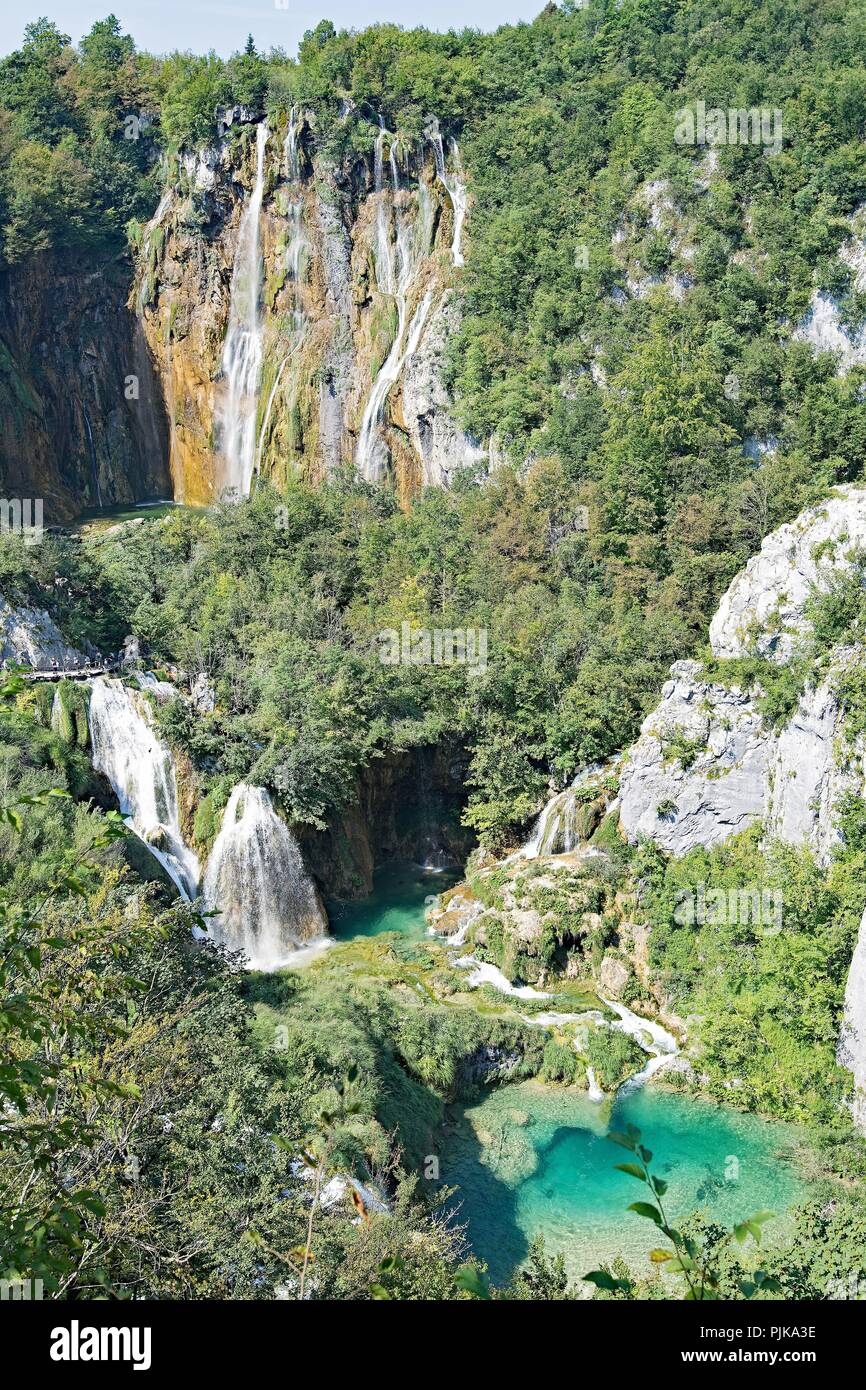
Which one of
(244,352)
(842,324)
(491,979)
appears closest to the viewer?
(491,979)

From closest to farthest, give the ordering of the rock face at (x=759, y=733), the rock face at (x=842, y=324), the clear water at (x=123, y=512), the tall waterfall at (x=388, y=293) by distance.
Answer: the rock face at (x=759, y=733)
the rock face at (x=842, y=324)
the tall waterfall at (x=388, y=293)
the clear water at (x=123, y=512)

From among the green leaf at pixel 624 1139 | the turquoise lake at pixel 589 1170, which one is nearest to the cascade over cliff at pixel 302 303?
the turquoise lake at pixel 589 1170

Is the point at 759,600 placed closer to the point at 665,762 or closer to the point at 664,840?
the point at 665,762

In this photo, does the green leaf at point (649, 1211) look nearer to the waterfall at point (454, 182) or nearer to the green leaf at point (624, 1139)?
the green leaf at point (624, 1139)

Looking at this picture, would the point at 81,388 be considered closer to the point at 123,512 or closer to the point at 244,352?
the point at 123,512

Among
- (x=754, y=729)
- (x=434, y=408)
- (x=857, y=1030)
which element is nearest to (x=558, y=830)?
(x=754, y=729)

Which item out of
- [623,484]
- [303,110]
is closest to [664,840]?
[623,484]
